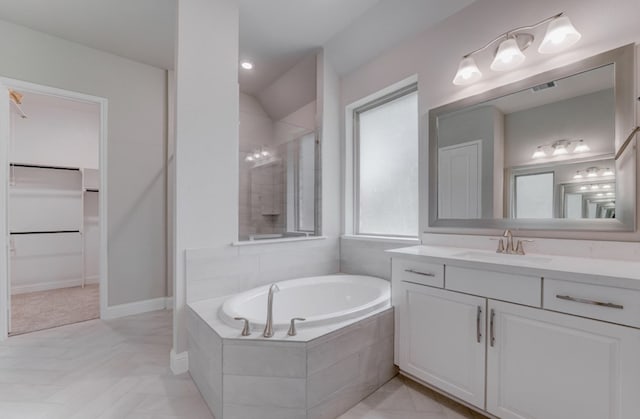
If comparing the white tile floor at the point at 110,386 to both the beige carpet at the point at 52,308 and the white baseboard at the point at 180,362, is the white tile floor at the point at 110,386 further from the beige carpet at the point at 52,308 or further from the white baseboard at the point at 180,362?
the beige carpet at the point at 52,308

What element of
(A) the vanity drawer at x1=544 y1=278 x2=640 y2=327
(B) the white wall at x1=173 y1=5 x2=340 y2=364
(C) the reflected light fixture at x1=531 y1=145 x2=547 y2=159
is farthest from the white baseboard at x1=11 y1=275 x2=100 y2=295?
(C) the reflected light fixture at x1=531 y1=145 x2=547 y2=159

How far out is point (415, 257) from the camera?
1711 mm

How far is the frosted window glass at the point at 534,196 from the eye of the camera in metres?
1.60

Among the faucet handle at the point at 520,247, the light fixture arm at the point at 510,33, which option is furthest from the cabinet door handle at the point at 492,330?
the light fixture arm at the point at 510,33

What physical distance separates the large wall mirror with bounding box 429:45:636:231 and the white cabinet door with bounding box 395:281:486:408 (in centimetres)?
65

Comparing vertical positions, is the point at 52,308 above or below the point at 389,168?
below

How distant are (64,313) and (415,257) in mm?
3758

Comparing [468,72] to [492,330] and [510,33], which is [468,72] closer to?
[510,33]

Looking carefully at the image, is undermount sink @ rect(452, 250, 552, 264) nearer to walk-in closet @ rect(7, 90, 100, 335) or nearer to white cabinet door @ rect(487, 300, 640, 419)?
white cabinet door @ rect(487, 300, 640, 419)

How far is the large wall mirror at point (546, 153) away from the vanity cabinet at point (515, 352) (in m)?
0.59

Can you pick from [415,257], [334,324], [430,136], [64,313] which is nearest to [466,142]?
[430,136]

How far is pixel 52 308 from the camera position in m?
3.13

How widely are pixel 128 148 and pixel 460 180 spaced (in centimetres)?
337

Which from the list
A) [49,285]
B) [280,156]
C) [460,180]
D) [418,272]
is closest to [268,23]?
[280,156]
